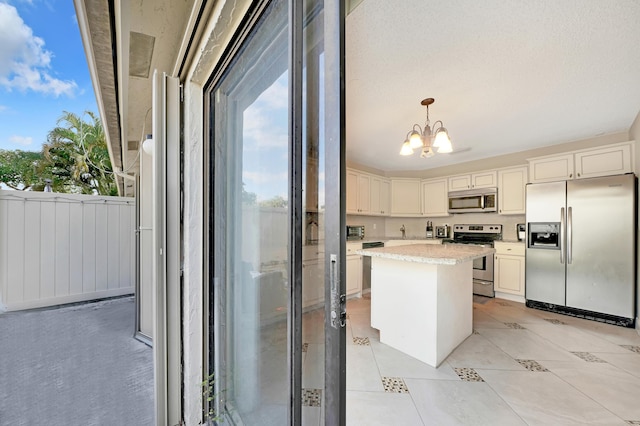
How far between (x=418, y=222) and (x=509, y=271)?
185 cm

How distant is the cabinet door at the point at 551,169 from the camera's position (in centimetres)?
331

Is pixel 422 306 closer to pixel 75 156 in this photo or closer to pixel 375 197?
pixel 375 197

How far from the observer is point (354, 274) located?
3.90 metres

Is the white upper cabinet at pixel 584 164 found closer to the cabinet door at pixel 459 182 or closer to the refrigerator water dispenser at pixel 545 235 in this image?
the refrigerator water dispenser at pixel 545 235

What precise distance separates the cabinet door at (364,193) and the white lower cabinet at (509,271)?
2.08 meters

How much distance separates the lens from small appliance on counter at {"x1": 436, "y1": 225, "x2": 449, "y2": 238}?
4.81 metres

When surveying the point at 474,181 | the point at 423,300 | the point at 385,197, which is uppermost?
the point at 474,181

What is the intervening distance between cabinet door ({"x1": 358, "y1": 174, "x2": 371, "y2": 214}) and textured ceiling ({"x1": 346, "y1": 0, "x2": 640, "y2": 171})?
132 centimetres

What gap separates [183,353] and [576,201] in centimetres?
429

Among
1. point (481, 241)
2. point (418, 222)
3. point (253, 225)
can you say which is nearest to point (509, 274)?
point (481, 241)

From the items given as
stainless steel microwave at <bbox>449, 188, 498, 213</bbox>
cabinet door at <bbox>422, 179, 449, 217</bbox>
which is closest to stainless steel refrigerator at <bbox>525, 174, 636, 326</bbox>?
stainless steel microwave at <bbox>449, 188, 498, 213</bbox>

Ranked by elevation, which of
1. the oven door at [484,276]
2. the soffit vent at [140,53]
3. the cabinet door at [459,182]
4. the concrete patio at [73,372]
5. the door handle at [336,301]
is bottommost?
the concrete patio at [73,372]

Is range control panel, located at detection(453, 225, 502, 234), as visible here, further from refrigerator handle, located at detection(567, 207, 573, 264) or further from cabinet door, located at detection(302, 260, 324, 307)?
cabinet door, located at detection(302, 260, 324, 307)

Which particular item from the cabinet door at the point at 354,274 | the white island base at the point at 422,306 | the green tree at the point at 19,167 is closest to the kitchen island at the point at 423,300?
the white island base at the point at 422,306
